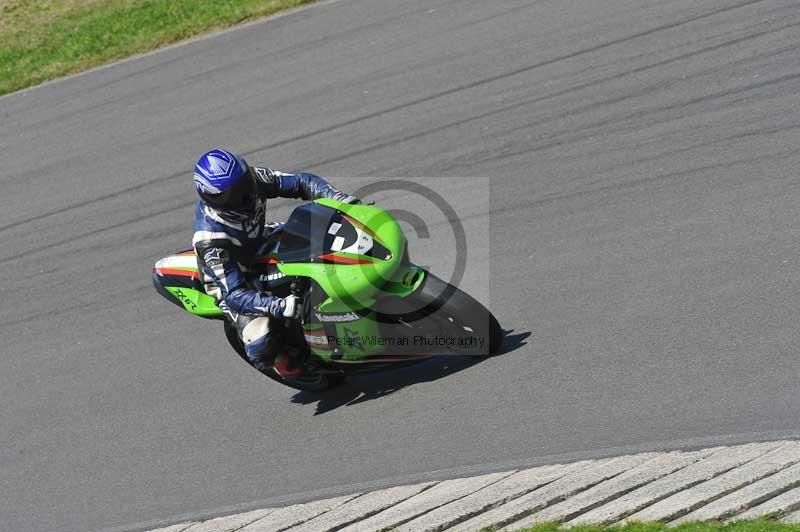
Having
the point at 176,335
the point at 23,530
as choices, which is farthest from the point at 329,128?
the point at 23,530

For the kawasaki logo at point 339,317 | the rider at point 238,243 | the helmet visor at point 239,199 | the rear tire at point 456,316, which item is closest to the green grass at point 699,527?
the rear tire at point 456,316

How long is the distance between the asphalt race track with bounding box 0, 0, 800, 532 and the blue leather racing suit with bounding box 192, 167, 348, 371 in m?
0.83

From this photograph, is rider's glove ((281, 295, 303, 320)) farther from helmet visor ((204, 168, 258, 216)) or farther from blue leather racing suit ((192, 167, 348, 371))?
helmet visor ((204, 168, 258, 216))

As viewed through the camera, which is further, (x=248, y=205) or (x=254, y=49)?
(x=254, y=49)

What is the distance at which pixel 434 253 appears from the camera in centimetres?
940

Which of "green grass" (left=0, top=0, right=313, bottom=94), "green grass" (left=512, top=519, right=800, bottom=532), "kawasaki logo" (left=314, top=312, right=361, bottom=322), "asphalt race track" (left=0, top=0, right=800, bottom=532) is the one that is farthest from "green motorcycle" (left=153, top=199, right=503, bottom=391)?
"green grass" (left=0, top=0, right=313, bottom=94)

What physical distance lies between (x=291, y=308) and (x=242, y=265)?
700 millimetres

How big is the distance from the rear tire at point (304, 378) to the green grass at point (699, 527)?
2.51m

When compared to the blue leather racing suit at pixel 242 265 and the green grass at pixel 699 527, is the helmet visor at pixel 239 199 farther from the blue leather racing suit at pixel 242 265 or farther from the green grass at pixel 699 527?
the green grass at pixel 699 527

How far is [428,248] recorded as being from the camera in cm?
948

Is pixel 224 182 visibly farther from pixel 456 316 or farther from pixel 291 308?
pixel 456 316

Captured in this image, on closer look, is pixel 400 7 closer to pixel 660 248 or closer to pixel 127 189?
pixel 127 189

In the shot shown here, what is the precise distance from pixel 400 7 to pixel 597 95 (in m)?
4.15

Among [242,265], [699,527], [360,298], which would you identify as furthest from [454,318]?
[699,527]
